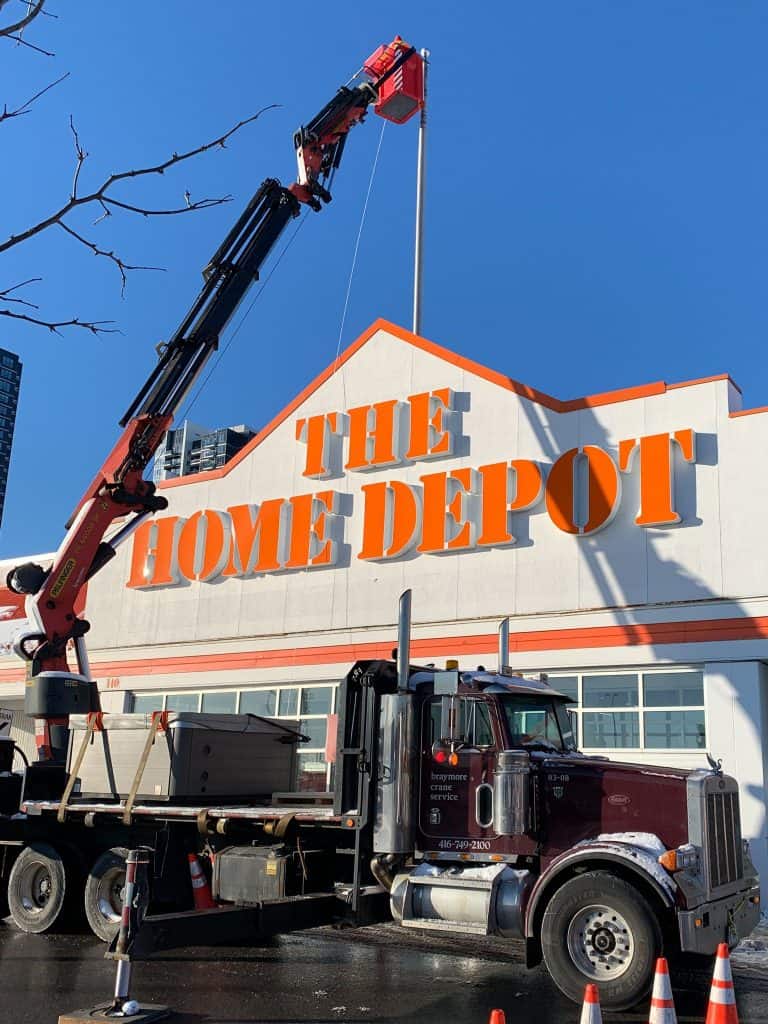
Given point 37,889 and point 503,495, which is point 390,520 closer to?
point 503,495

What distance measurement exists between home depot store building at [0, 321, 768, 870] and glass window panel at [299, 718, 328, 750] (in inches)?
2.0

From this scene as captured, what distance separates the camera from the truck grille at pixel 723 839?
28.6 feet

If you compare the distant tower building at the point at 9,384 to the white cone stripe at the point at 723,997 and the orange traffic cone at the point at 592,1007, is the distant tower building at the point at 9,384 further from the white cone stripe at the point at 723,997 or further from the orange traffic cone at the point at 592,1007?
the white cone stripe at the point at 723,997

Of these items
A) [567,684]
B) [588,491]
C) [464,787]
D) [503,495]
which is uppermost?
[503,495]

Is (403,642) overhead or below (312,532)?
below

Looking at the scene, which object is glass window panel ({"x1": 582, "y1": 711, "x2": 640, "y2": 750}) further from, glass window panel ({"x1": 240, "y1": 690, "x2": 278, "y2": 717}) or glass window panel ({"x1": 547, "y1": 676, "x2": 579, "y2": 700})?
glass window panel ({"x1": 240, "y1": 690, "x2": 278, "y2": 717})

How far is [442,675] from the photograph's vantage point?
9.48m

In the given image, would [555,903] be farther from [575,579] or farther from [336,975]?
[575,579]

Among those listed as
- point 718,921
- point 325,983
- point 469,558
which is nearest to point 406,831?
point 325,983

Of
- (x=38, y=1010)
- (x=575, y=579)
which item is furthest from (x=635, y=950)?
(x=575, y=579)

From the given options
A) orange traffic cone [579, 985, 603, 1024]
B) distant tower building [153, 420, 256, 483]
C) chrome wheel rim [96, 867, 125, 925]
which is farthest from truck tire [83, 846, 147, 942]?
distant tower building [153, 420, 256, 483]

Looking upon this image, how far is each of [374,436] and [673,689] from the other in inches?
Result: 306

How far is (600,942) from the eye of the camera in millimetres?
8383

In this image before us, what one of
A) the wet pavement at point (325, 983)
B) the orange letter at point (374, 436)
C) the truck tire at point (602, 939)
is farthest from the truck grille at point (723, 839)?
the orange letter at point (374, 436)
